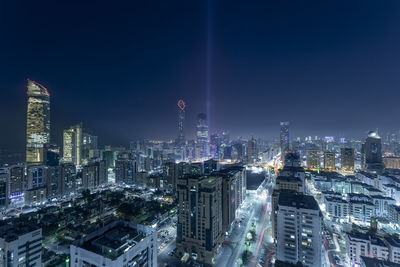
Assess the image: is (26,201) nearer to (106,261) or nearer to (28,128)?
(28,128)

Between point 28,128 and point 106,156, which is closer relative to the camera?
point 28,128

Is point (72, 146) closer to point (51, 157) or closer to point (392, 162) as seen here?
point (51, 157)

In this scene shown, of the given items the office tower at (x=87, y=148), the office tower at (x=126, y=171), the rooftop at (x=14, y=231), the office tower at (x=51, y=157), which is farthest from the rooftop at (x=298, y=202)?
the office tower at (x=87, y=148)

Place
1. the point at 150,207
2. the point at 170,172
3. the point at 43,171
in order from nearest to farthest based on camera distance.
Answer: the point at 150,207
the point at 43,171
the point at 170,172

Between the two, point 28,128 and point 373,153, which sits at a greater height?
point 28,128

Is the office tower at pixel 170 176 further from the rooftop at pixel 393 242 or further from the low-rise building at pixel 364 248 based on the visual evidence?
the rooftop at pixel 393 242

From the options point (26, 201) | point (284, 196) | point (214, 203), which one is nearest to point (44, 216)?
point (26, 201)

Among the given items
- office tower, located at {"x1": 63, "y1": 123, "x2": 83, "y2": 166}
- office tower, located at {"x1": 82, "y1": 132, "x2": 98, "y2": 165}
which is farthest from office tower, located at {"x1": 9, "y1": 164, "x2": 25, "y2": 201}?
office tower, located at {"x1": 63, "y1": 123, "x2": 83, "y2": 166}

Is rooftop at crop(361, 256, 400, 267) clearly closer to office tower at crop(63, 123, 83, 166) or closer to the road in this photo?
the road
